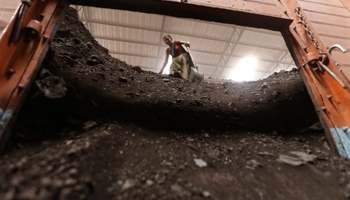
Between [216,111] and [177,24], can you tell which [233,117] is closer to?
[216,111]

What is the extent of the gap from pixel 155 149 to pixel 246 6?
7.69ft

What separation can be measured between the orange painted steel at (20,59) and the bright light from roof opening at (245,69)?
13.9 meters

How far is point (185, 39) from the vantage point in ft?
38.3

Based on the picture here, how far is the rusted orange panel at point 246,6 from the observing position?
2.12 m

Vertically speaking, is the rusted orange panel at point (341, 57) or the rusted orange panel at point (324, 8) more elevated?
the rusted orange panel at point (324, 8)

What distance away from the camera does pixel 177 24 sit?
10.9m

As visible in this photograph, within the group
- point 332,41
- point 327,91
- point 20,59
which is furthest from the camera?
point 332,41

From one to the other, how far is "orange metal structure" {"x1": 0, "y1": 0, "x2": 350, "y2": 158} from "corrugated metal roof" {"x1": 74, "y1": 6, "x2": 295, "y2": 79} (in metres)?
9.41

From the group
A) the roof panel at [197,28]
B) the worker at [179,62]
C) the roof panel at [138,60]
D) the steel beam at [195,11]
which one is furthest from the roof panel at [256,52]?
the steel beam at [195,11]

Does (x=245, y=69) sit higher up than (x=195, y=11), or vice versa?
(x=195, y=11)

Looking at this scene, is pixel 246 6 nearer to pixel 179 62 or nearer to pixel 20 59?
pixel 20 59

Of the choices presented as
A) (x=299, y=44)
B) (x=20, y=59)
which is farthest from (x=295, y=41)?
(x=20, y=59)

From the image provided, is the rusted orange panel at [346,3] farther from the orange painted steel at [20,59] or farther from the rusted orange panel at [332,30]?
the orange painted steel at [20,59]

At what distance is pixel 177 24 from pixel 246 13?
976cm
